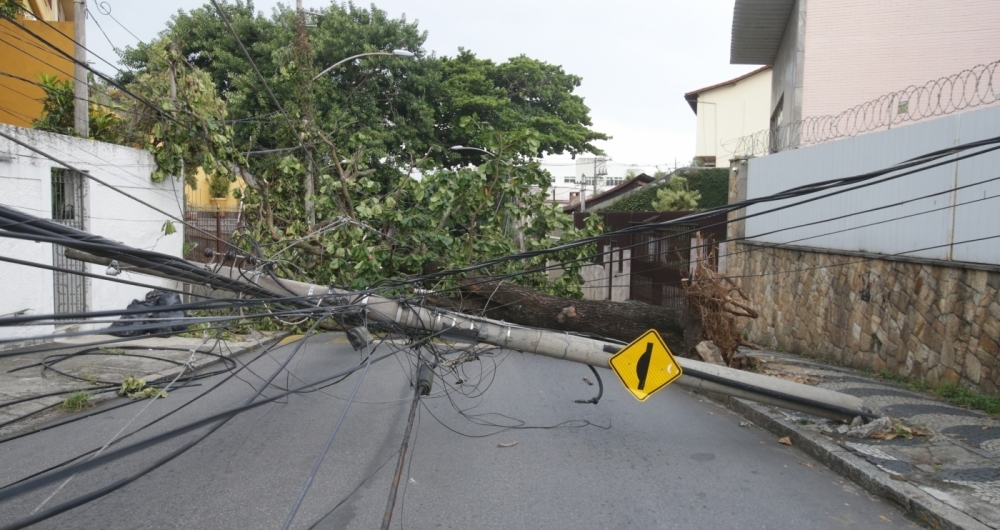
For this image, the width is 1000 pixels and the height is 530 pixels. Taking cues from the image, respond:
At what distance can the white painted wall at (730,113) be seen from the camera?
3625cm

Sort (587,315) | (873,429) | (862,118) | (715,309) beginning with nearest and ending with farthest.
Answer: (873,429) → (587,315) → (715,309) → (862,118)

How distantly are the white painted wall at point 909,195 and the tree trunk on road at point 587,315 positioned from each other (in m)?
1.28

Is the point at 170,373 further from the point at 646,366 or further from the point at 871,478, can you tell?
the point at 871,478

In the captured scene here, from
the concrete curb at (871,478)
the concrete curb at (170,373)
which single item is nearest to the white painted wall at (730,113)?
the concrete curb at (170,373)

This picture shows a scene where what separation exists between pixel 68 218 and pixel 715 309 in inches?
445

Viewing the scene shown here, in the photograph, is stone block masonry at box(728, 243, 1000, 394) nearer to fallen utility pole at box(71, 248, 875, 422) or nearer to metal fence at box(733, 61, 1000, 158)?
fallen utility pole at box(71, 248, 875, 422)

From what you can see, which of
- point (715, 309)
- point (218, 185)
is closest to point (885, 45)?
point (715, 309)

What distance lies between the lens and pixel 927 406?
8203mm

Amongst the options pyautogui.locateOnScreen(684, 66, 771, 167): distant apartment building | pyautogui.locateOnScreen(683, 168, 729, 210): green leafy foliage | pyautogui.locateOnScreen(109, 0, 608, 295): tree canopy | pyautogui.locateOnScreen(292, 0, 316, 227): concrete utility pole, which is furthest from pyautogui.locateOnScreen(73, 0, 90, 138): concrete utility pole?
pyautogui.locateOnScreen(684, 66, 771, 167): distant apartment building

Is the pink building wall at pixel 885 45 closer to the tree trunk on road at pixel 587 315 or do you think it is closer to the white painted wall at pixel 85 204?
the tree trunk on road at pixel 587 315

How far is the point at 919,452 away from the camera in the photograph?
6.63 m

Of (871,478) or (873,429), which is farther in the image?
(873,429)

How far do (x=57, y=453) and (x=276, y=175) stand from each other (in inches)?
311

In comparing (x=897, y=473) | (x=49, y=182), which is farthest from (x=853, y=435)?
(x=49, y=182)
